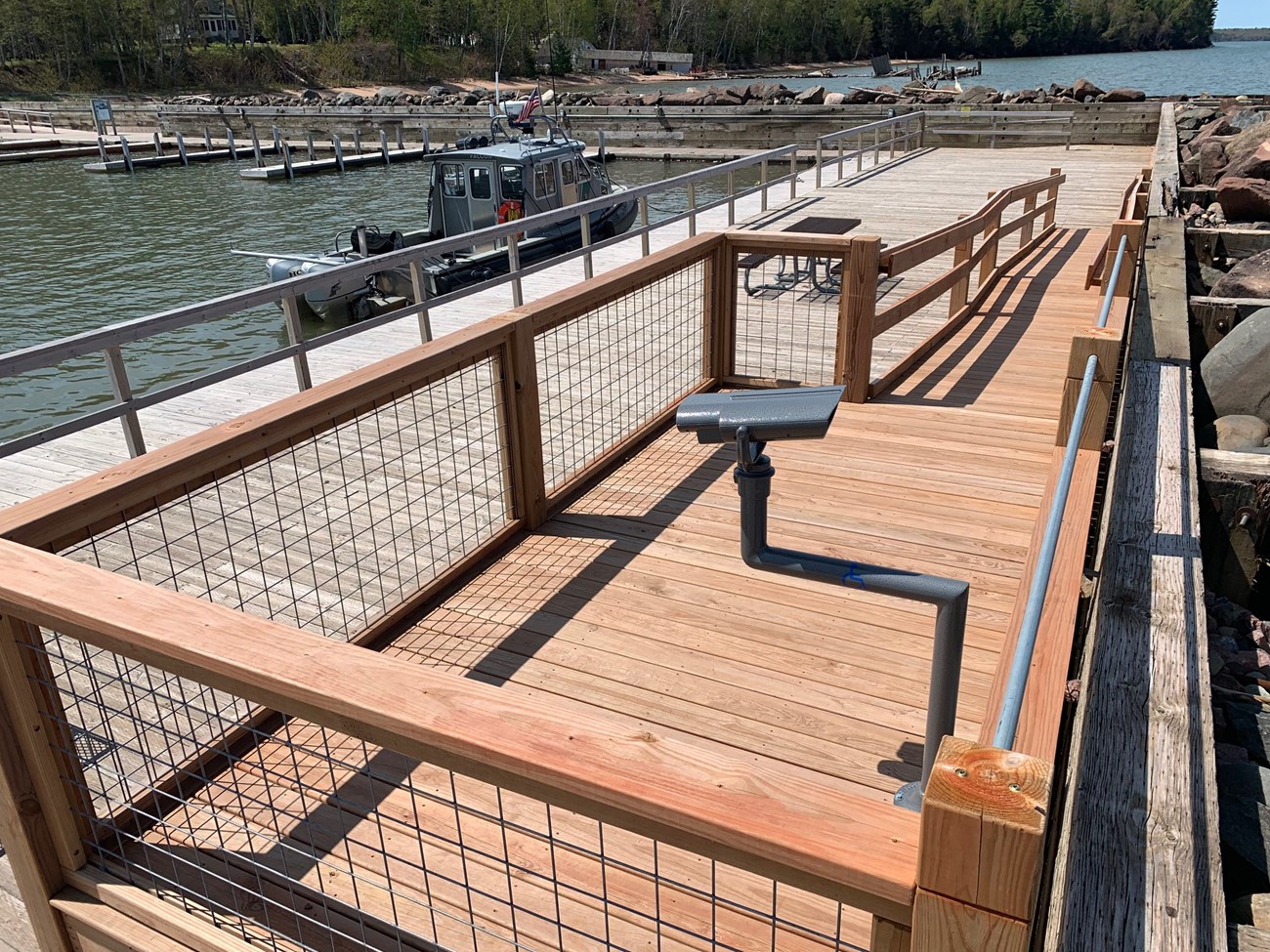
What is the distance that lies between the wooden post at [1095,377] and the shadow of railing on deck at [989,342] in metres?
2.46

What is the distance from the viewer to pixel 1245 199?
11969 mm

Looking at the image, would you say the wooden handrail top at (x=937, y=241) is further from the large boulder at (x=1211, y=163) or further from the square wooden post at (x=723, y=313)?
the large boulder at (x=1211, y=163)

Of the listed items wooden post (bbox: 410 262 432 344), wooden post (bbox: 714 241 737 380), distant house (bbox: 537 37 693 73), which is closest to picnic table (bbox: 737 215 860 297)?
wooden post (bbox: 410 262 432 344)

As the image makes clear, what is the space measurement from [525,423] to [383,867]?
191 cm

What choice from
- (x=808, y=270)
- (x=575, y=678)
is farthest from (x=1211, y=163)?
(x=575, y=678)

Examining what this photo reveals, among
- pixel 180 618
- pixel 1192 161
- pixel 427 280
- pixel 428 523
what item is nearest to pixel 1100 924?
pixel 180 618

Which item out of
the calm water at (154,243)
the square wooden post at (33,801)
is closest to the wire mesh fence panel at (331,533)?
the square wooden post at (33,801)

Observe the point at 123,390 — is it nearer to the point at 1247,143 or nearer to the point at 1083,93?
the point at 1247,143

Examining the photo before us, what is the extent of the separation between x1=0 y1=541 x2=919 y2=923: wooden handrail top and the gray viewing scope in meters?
0.74

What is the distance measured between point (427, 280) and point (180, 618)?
37.7ft

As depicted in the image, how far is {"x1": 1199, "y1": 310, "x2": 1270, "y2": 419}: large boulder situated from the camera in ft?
21.9

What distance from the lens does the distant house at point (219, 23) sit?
274ft

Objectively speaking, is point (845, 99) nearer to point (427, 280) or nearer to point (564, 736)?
point (427, 280)

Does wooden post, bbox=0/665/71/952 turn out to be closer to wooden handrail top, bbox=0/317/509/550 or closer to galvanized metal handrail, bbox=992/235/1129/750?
wooden handrail top, bbox=0/317/509/550
